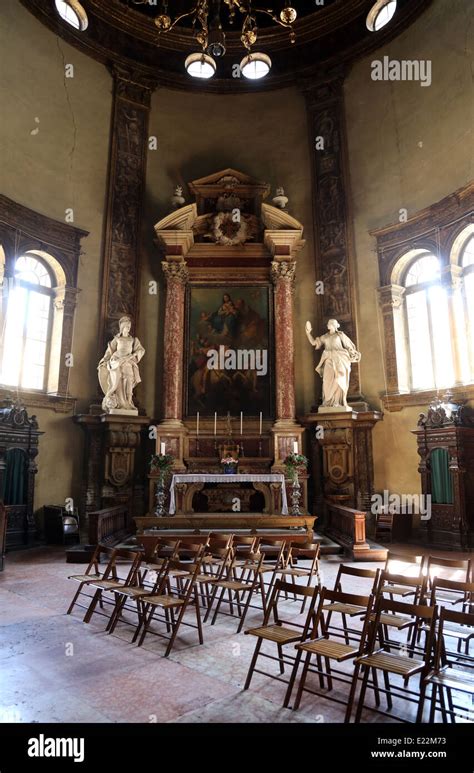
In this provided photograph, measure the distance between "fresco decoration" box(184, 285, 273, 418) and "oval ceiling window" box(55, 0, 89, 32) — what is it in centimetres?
620

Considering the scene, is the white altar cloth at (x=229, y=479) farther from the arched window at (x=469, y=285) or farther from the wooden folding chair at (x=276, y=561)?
the arched window at (x=469, y=285)

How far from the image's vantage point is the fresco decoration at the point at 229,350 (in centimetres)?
1261

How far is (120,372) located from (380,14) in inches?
405

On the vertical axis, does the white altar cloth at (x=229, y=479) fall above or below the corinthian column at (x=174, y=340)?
below

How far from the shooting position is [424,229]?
11875mm

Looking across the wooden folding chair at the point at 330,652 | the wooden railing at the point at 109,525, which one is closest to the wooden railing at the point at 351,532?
the wooden railing at the point at 109,525

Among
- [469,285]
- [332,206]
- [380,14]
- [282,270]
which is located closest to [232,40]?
[380,14]

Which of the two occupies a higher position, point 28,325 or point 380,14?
point 380,14

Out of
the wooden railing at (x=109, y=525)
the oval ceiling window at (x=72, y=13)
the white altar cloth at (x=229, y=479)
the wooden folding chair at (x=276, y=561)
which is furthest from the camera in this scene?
the oval ceiling window at (x=72, y=13)

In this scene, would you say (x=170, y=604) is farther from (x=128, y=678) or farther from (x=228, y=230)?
(x=228, y=230)

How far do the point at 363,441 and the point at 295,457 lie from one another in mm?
2153

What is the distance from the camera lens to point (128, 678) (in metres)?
3.91

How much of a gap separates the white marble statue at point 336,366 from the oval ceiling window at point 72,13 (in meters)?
8.25

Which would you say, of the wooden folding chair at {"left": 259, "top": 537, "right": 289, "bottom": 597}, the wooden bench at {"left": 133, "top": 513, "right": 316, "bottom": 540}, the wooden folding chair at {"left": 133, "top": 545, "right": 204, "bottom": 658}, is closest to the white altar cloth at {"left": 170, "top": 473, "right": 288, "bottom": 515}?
the wooden bench at {"left": 133, "top": 513, "right": 316, "bottom": 540}
